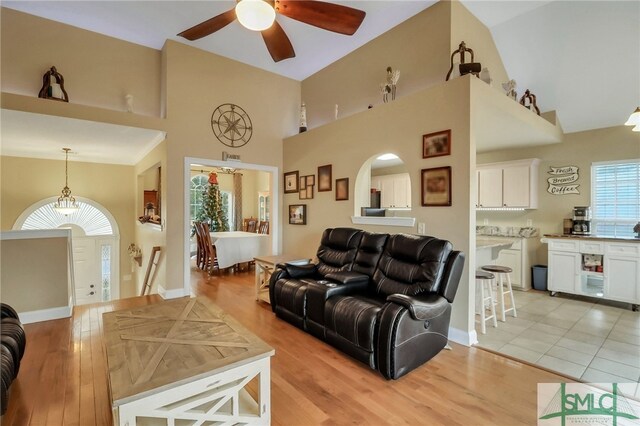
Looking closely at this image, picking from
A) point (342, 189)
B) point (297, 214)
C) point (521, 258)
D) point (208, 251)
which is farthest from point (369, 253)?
point (208, 251)

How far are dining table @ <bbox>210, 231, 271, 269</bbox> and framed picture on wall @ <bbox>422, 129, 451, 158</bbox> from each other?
3.78 meters

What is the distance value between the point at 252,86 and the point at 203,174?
4.37 m

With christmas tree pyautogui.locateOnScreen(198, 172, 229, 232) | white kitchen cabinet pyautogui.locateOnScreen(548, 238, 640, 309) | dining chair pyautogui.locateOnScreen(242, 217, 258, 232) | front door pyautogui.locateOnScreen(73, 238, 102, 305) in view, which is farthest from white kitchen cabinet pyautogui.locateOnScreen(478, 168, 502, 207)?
front door pyautogui.locateOnScreen(73, 238, 102, 305)

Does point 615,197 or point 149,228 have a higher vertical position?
point 615,197

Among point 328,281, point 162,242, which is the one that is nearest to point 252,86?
point 162,242

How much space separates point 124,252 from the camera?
6.66 metres

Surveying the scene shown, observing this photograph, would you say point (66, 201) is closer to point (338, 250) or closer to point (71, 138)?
point (71, 138)

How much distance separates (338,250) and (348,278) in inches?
27.5

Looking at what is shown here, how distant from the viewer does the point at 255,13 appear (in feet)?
6.88

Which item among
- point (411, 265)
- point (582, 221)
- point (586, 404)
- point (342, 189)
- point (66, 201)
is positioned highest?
point (342, 189)

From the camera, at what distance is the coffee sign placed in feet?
15.6

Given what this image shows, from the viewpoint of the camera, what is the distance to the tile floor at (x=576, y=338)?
245 cm

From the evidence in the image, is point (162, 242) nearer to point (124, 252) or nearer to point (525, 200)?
point (124, 252)

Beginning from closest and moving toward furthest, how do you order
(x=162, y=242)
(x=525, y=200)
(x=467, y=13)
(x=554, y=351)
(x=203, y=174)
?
(x=554, y=351), (x=467, y=13), (x=162, y=242), (x=525, y=200), (x=203, y=174)
